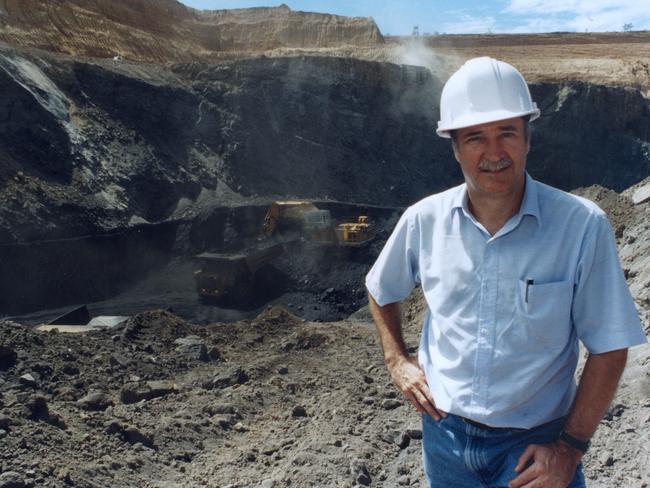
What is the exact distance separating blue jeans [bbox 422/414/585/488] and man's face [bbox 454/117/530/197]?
0.75 metres

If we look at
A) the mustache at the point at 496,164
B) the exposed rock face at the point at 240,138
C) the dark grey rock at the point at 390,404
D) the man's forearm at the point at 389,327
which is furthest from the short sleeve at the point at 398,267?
the exposed rock face at the point at 240,138

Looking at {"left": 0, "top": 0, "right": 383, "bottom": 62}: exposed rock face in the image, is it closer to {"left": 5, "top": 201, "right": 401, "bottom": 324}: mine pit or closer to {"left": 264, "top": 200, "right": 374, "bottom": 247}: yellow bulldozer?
{"left": 5, "top": 201, "right": 401, "bottom": 324}: mine pit

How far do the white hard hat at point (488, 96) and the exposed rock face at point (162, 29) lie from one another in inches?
901

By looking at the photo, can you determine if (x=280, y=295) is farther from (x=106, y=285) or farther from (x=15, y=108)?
(x=15, y=108)

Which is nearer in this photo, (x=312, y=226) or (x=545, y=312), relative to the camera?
(x=545, y=312)

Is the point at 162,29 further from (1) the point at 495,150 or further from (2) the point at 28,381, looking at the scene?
(1) the point at 495,150

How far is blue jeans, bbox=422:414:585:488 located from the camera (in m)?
2.05

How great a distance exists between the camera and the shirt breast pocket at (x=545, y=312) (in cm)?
195

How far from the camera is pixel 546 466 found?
1.96m

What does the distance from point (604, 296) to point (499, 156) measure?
53cm

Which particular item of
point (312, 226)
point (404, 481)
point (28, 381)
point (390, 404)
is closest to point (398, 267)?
point (404, 481)

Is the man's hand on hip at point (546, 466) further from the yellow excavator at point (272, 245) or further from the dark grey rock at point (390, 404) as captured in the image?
the yellow excavator at point (272, 245)

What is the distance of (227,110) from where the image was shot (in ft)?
78.2

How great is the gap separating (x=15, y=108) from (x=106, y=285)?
5417mm
